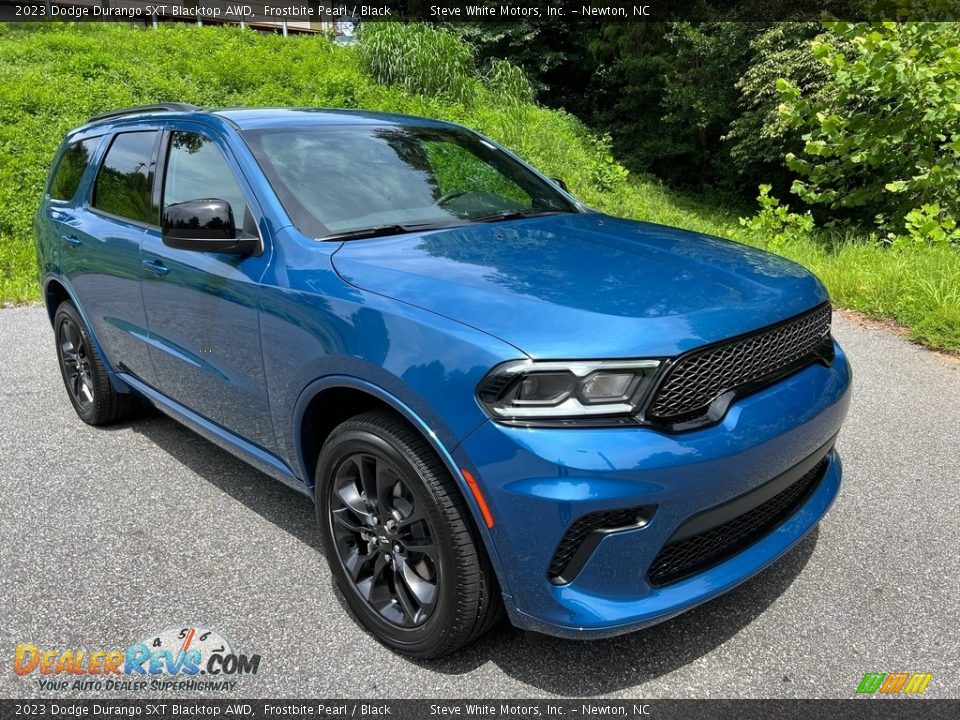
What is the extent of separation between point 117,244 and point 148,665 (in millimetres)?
2177

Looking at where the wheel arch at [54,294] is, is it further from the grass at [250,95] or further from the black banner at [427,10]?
the black banner at [427,10]

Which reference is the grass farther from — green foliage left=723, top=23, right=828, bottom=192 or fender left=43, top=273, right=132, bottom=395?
fender left=43, top=273, right=132, bottom=395

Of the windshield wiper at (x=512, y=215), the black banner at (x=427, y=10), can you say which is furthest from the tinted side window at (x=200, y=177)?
the black banner at (x=427, y=10)

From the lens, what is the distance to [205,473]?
153 inches

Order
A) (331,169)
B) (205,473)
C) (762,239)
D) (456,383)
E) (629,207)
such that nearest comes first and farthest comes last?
(456,383), (331,169), (205,473), (762,239), (629,207)

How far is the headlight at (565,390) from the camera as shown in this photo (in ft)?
6.55

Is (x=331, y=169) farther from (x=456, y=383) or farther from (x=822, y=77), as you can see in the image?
(x=822, y=77)

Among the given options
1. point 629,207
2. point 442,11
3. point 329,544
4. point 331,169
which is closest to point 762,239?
point 629,207

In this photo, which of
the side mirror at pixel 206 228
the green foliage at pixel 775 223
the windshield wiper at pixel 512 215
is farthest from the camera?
the green foliage at pixel 775 223

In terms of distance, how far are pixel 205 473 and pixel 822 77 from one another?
14.4m

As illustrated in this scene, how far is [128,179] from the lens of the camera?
12.8 feet

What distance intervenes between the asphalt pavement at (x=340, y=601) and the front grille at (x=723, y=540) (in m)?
0.39

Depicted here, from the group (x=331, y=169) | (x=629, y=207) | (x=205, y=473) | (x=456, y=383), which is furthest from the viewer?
(x=629, y=207)

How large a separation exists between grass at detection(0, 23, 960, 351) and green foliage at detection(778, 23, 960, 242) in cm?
79
